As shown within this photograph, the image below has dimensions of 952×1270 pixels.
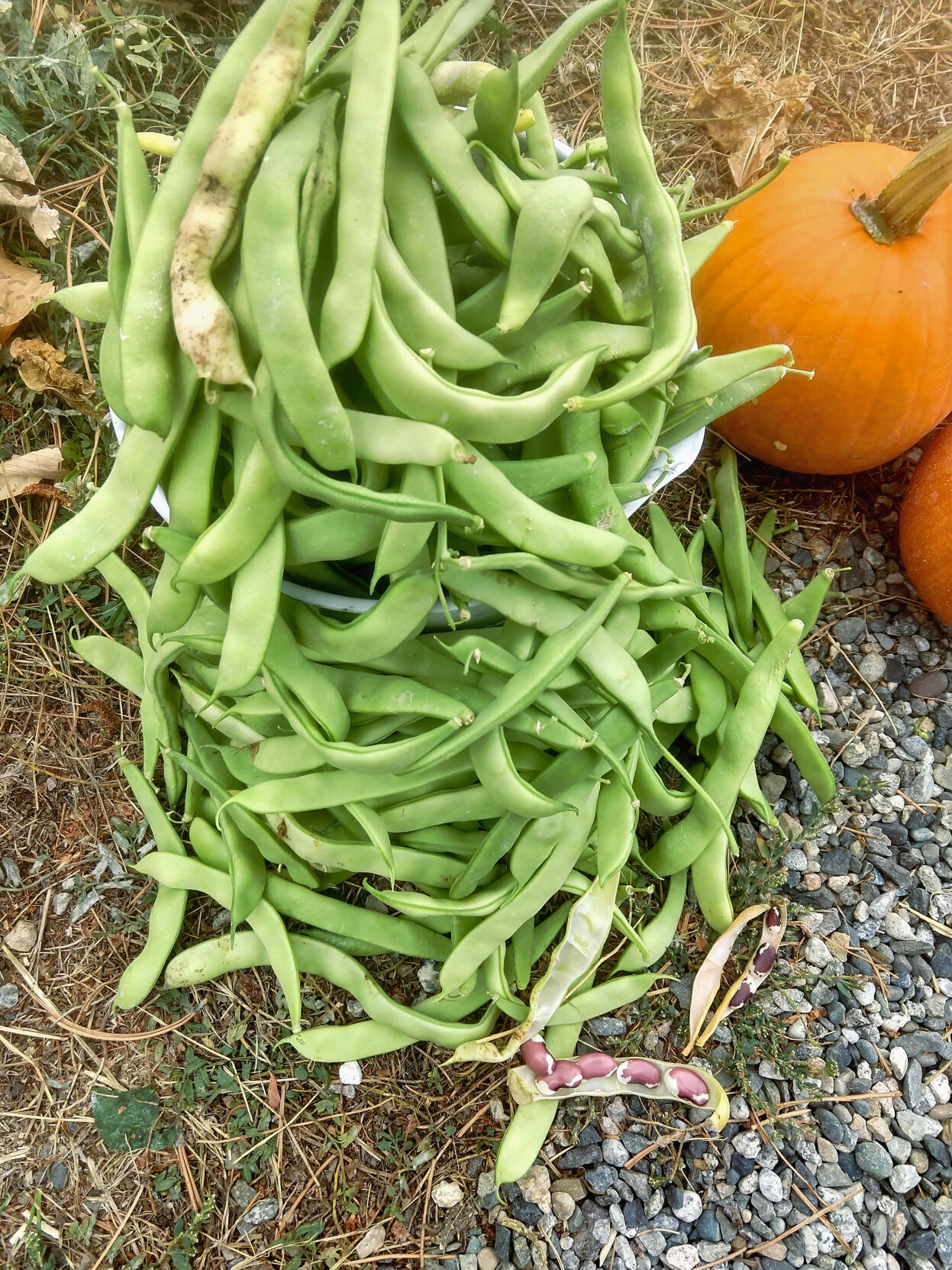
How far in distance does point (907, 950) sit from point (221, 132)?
1.98 meters

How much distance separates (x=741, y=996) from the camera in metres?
1.77

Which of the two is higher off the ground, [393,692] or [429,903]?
[393,692]

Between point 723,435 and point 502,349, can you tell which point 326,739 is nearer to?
point 502,349

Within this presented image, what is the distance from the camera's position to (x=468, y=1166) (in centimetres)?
173

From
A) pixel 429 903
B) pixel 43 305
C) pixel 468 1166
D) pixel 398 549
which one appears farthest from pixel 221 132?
pixel 468 1166

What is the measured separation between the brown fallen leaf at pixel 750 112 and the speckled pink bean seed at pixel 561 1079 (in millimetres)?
2034

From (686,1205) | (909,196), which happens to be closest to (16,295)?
(909,196)

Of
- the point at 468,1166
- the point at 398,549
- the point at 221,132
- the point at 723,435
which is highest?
the point at 221,132

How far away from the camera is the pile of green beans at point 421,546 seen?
1.18 metres

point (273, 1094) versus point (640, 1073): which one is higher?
point (640, 1073)

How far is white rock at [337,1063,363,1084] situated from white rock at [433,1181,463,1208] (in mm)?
254

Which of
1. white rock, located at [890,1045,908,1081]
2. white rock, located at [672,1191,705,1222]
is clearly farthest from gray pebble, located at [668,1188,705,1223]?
white rock, located at [890,1045,908,1081]

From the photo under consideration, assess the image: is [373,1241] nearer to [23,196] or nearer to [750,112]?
[23,196]

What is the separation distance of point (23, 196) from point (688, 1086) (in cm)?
237
